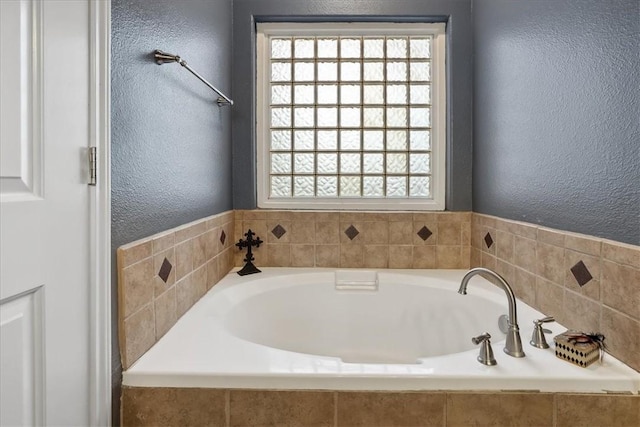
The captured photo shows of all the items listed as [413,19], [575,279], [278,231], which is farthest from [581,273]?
[413,19]

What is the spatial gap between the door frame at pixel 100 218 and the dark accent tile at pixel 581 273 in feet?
4.60

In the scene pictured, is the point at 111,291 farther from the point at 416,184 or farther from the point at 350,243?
the point at 416,184

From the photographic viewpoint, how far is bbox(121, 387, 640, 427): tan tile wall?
36.1 inches

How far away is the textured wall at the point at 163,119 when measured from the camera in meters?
0.98

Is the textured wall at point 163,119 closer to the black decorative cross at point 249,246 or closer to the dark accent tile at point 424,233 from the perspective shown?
the black decorative cross at point 249,246

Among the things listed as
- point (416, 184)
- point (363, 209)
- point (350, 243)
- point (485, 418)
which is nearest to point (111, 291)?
point (485, 418)

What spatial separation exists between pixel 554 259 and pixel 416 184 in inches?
41.2

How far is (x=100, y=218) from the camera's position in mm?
885

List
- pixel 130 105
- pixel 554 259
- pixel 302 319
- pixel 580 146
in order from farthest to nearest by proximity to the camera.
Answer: pixel 302 319 → pixel 554 259 → pixel 580 146 → pixel 130 105

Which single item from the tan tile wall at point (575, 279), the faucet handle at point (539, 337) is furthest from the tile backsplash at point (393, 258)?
the faucet handle at point (539, 337)

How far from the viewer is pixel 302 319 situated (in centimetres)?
189

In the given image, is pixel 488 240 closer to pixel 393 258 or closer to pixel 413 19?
pixel 393 258

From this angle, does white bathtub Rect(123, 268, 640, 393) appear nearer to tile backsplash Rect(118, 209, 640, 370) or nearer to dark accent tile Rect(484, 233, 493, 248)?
tile backsplash Rect(118, 209, 640, 370)

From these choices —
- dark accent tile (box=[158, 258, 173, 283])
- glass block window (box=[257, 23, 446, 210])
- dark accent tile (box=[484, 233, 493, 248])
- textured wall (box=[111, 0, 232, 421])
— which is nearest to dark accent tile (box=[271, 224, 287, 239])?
glass block window (box=[257, 23, 446, 210])
